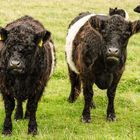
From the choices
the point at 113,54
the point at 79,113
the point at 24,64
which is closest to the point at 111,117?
the point at 79,113

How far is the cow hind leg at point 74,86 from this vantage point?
11.7 m

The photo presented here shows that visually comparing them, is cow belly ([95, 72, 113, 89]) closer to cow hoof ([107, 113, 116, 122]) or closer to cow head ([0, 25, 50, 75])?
cow hoof ([107, 113, 116, 122])

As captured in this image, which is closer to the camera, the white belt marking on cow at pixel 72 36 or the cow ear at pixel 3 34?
the cow ear at pixel 3 34

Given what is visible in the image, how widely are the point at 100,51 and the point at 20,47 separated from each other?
218 cm

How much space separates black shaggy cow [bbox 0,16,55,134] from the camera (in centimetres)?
816

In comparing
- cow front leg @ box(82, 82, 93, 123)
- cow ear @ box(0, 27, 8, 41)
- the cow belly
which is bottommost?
cow front leg @ box(82, 82, 93, 123)

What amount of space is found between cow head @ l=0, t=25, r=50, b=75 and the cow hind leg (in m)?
3.27

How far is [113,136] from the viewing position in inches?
345

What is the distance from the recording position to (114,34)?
923 centimetres

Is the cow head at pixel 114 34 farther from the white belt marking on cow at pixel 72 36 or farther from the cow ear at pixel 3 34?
the cow ear at pixel 3 34

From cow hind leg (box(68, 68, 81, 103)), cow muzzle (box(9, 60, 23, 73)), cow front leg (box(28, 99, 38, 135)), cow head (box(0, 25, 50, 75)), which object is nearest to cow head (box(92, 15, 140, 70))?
cow head (box(0, 25, 50, 75))

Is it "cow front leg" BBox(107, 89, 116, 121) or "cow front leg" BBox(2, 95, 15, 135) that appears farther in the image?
"cow front leg" BBox(107, 89, 116, 121)

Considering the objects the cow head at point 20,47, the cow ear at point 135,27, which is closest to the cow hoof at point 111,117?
the cow ear at point 135,27

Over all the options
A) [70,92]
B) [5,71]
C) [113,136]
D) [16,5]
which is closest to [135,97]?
[70,92]
